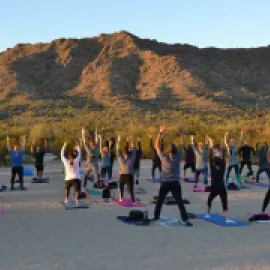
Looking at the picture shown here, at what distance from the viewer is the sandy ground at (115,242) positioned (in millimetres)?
8922

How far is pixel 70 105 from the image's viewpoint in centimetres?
8231

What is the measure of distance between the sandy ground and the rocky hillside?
6371 cm

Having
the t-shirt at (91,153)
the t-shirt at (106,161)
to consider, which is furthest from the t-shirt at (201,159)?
the t-shirt at (91,153)

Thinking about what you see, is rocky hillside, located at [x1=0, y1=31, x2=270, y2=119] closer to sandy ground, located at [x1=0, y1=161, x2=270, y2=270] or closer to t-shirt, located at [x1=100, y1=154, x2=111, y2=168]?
t-shirt, located at [x1=100, y1=154, x2=111, y2=168]

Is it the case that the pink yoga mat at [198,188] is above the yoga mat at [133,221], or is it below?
above

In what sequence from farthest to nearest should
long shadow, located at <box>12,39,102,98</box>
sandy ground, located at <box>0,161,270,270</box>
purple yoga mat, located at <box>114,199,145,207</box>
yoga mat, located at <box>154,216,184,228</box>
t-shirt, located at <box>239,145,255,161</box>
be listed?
long shadow, located at <box>12,39,102,98</box>
t-shirt, located at <box>239,145,255,161</box>
purple yoga mat, located at <box>114,199,145,207</box>
yoga mat, located at <box>154,216,184,228</box>
sandy ground, located at <box>0,161,270,270</box>

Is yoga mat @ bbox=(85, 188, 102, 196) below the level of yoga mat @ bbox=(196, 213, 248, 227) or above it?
above

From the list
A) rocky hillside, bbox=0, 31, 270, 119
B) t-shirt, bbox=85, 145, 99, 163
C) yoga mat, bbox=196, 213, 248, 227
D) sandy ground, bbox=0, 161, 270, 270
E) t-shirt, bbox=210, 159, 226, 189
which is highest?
rocky hillside, bbox=0, 31, 270, 119

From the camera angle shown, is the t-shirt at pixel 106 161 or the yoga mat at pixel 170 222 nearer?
the yoga mat at pixel 170 222

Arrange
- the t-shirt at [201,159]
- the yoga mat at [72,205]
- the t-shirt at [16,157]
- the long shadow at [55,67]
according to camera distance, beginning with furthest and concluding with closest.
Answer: the long shadow at [55,67] → the t-shirt at [201,159] → the t-shirt at [16,157] → the yoga mat at [72,205]

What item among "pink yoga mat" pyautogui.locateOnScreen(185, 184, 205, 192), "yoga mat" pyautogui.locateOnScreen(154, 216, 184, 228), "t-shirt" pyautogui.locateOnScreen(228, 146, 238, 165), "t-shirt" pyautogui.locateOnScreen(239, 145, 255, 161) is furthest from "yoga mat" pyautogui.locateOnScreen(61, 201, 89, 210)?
"t-shirt" pyautogui.locateOnScreen(239, 145, 255, 161)

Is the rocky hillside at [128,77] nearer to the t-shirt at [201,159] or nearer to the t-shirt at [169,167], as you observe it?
the t-shirt at [201,159]

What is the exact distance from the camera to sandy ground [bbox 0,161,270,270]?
892cm

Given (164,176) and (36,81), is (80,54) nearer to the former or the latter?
(36,81)
